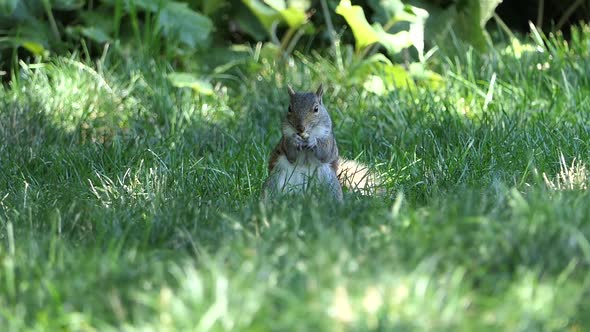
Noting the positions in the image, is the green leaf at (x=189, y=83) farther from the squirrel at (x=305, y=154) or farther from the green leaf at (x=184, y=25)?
the squirrel at (x=305, y=154)

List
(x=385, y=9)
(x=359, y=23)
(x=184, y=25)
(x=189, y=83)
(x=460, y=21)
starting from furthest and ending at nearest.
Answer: (x=460, y=21) → (x=184, y=25) → (x=385, y=9) → (x=359, y=23) → (x=189, y=83)

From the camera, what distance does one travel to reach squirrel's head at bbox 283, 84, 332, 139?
420cm

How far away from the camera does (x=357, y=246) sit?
2.87 meters

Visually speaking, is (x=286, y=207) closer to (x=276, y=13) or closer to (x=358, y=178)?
(x=358, y=178)

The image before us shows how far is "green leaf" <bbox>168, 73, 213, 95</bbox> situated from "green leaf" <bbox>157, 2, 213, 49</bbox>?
0.49 m

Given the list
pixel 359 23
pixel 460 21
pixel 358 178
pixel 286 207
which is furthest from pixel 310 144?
pixel 460 21

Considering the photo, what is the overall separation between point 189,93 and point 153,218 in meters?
2.45

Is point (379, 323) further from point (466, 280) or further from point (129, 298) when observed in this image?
point (129, 298)

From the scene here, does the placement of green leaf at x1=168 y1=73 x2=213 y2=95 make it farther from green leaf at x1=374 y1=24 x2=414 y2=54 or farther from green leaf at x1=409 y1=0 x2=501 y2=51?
green leaf at x1=409 y1=0 x2=501 y2=51

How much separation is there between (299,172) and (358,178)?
325 mm

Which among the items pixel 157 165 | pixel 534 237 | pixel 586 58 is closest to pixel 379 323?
pixel 534 237

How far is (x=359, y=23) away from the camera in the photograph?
5867 mm

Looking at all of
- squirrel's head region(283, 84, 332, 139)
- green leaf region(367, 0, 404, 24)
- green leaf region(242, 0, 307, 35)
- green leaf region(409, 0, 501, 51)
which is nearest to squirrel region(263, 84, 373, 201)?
squirrel's head region(283, 84, 332, 139)

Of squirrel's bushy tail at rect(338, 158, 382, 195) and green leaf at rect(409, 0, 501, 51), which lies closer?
squirrel's bushy tail at rect(338, 158, 382, 195)
